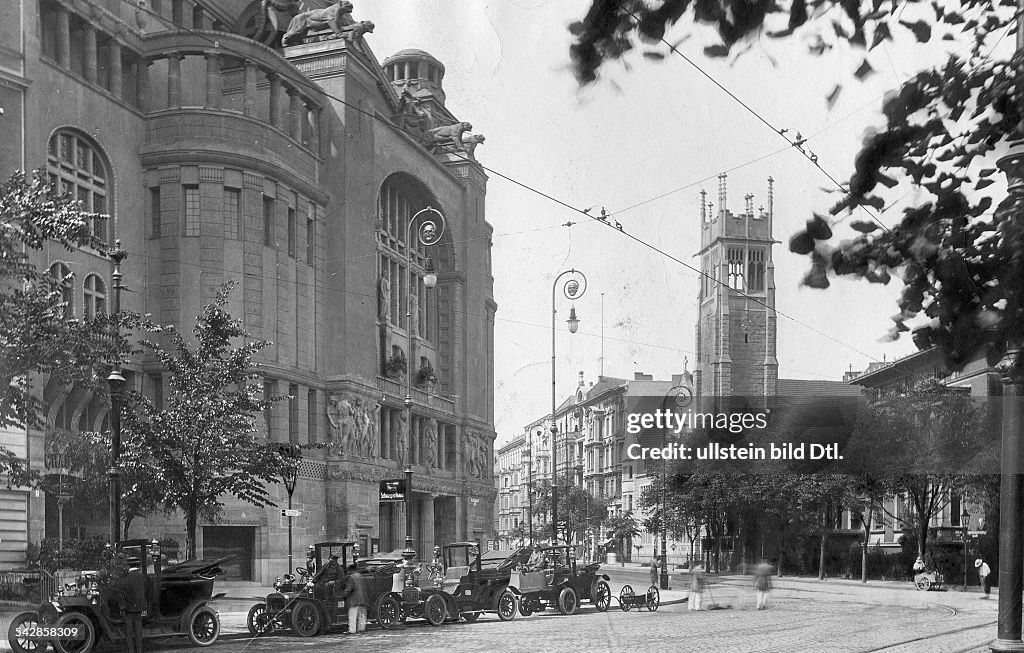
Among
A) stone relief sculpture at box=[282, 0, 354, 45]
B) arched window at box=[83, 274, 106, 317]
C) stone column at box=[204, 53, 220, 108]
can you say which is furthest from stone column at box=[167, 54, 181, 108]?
arched window at box=[83, 274, 106, 317]

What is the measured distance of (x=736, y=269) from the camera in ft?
68.3

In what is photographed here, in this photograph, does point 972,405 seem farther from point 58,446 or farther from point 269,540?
point 58,446

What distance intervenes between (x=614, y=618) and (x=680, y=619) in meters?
1.24

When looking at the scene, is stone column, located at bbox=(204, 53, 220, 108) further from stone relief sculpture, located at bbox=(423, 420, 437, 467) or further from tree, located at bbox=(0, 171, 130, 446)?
stone relief sculpture, located at bbox=(423, 420, 437, 467)

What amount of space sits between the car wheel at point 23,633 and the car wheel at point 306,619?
14.0 feet

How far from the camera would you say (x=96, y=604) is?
1349 cm

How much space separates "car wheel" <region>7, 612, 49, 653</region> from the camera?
497 inches

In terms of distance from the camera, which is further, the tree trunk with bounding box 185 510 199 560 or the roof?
the roof

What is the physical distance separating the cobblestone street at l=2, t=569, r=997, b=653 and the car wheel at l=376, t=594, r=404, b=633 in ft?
0.68

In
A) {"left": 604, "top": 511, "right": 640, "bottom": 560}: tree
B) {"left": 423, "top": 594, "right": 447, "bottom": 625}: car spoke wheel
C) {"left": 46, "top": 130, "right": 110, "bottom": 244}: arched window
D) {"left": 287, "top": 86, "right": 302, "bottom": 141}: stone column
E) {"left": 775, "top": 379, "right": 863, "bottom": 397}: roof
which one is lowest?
{"left": 604, "top": 511, "right": 640, "bottom": 560}: tree

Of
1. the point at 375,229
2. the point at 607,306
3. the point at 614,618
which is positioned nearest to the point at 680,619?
the point at 614,618

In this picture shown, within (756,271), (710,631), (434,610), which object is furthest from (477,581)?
(756,271)

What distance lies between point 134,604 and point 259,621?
3177mm

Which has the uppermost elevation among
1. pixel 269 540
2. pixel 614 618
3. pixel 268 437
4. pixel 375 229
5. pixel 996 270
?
pixel 375 229
